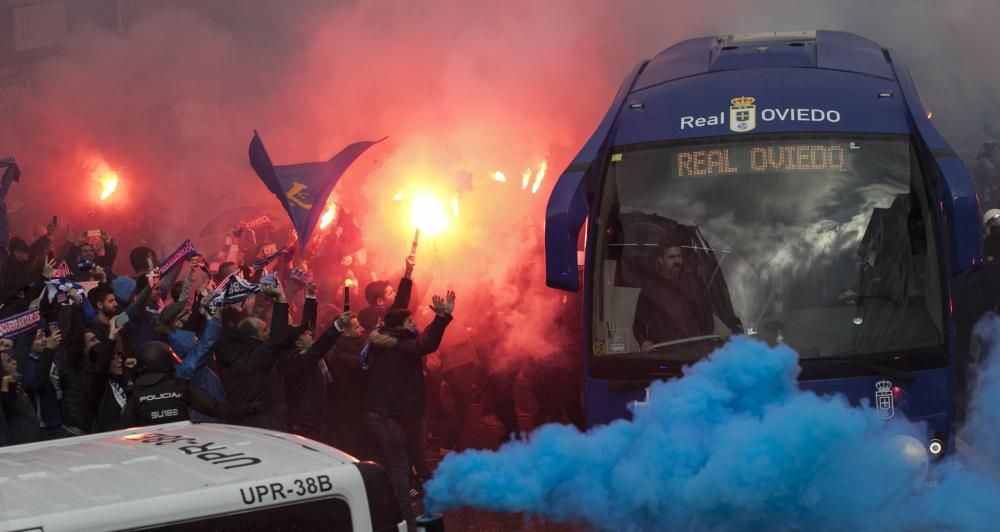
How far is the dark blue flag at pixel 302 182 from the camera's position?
11797mm

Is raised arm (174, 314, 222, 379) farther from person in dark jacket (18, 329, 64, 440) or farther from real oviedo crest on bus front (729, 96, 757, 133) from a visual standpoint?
real oviedo crest on bus front (729, 96, 757, 133)

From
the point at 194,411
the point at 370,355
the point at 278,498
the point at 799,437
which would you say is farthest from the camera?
the point at 370,355

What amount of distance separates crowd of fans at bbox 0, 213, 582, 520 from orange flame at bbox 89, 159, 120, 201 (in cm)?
744

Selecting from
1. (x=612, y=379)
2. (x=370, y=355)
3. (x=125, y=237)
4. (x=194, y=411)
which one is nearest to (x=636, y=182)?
(x=612, y=379)

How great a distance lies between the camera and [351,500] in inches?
156

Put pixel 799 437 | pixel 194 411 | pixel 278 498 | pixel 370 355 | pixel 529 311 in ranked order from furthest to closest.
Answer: pixel 529 311 < pixel 370 355 < pixel 194 411 < pixel 799 437 < pixel 278 498

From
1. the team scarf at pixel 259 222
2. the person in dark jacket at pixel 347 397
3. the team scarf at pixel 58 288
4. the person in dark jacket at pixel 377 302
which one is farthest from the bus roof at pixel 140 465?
the team scarf at pixel 259 222

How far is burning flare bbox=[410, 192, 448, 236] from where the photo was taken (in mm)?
14141

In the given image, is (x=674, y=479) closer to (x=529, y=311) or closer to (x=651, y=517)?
(x=651, y=517)

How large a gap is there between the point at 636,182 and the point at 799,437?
9.51 ft

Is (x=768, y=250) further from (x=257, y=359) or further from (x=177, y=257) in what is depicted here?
(x=177, y=257)

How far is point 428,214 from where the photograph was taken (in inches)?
570

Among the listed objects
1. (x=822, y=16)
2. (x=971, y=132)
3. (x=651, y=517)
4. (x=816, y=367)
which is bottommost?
(x=651, y=517)

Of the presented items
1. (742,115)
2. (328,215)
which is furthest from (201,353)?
(328,215)
